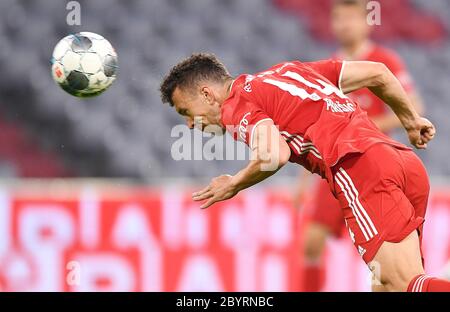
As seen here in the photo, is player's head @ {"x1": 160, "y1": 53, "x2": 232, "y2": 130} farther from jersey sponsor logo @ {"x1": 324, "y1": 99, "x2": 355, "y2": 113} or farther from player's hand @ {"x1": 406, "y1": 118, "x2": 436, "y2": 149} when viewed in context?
player's hand @ {"x1": 406, "y1": 118, "x2": 436, "y2": 149}

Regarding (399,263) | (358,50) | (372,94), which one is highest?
(358,50)

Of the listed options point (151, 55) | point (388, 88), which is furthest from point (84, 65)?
point (151, 55)

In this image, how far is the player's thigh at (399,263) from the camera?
9.86 feet

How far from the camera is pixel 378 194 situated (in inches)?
123

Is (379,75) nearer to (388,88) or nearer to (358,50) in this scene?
(388,88)

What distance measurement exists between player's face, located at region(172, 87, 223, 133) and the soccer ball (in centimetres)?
76

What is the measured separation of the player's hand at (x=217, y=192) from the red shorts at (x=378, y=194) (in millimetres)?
398

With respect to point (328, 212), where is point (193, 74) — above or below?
above

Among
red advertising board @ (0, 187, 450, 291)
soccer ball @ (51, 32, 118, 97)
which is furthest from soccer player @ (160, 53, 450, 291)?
red advertising board @ (0, 187, 450, 291)

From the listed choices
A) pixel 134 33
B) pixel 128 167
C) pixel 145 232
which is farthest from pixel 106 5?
pixel 145 232

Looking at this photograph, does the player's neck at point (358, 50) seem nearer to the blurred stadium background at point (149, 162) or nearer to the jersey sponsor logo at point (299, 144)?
the blurred stadium background at point (149, 162)

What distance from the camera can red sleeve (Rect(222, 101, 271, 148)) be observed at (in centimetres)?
310

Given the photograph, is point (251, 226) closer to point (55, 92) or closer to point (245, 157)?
point (245, 157)

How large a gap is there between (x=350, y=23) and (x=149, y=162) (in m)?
2.08
